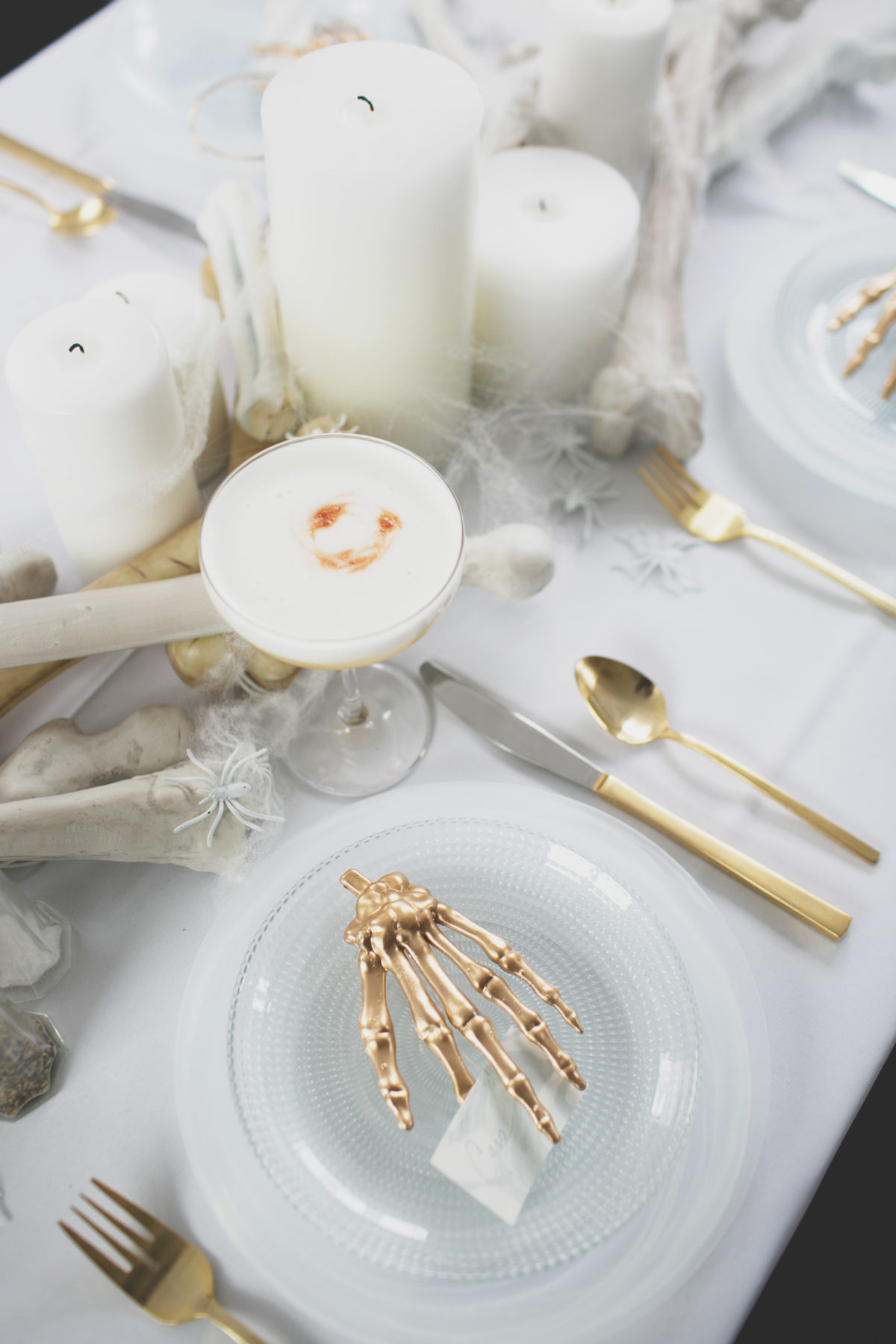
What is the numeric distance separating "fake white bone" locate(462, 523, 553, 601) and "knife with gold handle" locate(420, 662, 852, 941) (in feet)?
0.23

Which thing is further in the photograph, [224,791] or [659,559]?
[659,559]

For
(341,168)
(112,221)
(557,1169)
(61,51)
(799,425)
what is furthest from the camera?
(61,51)

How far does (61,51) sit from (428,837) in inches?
36.5

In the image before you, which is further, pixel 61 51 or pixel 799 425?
pixel 61 51

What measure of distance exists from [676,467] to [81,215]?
568 mm

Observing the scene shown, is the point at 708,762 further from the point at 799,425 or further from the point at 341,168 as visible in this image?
the point at 341,168

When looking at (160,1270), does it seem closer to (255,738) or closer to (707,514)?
(255,738)

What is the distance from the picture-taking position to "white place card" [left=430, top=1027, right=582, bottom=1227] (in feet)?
1.42

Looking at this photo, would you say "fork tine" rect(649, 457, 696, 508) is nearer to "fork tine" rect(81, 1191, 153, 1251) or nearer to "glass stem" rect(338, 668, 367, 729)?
"glass stem" rect(338, 668, 367, 729)

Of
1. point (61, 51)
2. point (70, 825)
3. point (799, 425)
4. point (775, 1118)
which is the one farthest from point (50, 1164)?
point (61, 51)

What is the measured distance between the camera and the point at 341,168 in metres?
0.55

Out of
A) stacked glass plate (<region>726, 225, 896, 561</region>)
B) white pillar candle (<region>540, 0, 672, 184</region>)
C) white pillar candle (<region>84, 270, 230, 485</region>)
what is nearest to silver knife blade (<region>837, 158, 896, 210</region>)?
stacked glass plate (<region>726, 225, 896, 561</region>)

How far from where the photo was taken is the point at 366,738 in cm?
65

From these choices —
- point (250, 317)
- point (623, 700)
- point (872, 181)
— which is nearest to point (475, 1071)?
point (623, 700)
